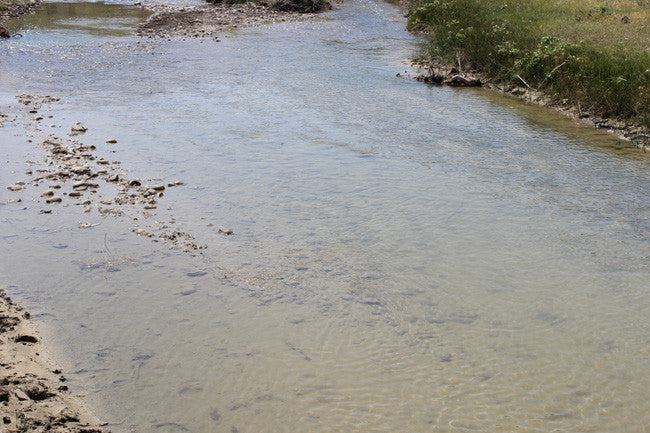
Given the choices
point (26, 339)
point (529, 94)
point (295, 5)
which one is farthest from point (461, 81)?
point (295, 5)

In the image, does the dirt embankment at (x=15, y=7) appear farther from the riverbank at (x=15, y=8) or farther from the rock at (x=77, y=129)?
the rock at (x=77, y=129)

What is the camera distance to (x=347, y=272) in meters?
6.14

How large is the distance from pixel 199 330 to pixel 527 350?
2.79 meters

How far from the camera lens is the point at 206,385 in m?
4.45

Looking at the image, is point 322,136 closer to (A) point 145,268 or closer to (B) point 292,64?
(A) point 145,268

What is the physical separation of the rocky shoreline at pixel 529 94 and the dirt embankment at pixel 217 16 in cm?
942

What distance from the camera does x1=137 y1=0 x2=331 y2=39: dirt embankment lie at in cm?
2227

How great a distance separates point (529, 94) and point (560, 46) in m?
1.21

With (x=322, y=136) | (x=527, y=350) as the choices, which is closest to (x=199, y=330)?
(x=527, y=350)

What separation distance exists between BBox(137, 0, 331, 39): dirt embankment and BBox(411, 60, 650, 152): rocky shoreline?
9.42 meters

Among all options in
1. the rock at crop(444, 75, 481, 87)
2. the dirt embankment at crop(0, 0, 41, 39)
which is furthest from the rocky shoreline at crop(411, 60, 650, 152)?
the dirt embankment at crop(0, 0, 41, 39)

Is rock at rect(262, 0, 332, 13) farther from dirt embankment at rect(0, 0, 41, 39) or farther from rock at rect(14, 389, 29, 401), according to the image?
rock at rect(14, 389, 29, 401)

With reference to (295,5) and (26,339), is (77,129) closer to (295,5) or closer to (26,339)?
(26,339)

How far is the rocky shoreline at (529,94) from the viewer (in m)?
11.0
